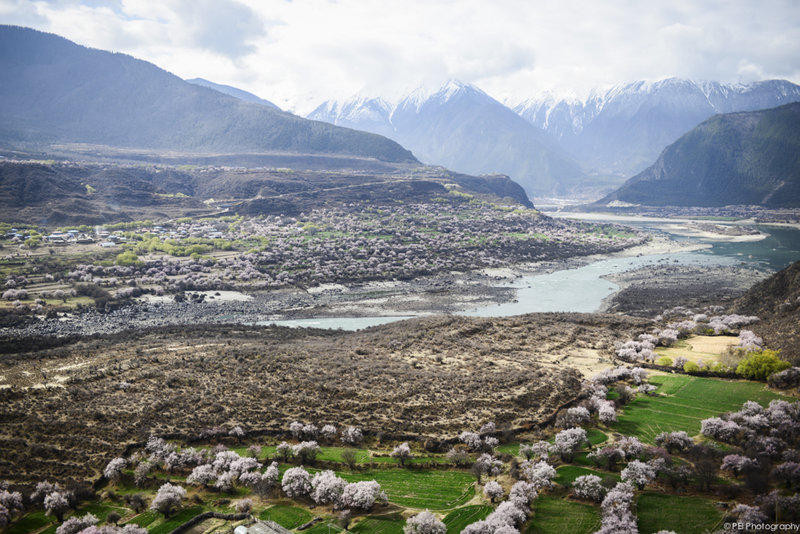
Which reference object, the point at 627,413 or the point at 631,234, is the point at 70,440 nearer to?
the point at 627,413

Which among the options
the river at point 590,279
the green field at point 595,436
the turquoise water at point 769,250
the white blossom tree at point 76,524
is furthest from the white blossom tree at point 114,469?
the turquoise water at point 769,250

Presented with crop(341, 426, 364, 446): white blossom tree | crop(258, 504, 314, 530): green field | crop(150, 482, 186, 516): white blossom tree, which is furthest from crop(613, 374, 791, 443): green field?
crop(150, 482, 186, 516): white blossom tree

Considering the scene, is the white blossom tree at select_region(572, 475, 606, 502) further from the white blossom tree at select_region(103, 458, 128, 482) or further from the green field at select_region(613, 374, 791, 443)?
the white blossom tree at select_region(103, 458, 128, 482)

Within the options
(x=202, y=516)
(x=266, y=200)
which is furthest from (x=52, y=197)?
(x=202, y=516)

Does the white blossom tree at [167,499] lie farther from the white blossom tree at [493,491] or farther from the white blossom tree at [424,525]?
the white blossom tree at [493,491]

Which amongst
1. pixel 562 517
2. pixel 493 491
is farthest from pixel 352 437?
pixel 562 517

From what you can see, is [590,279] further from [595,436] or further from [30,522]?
[30,522]
